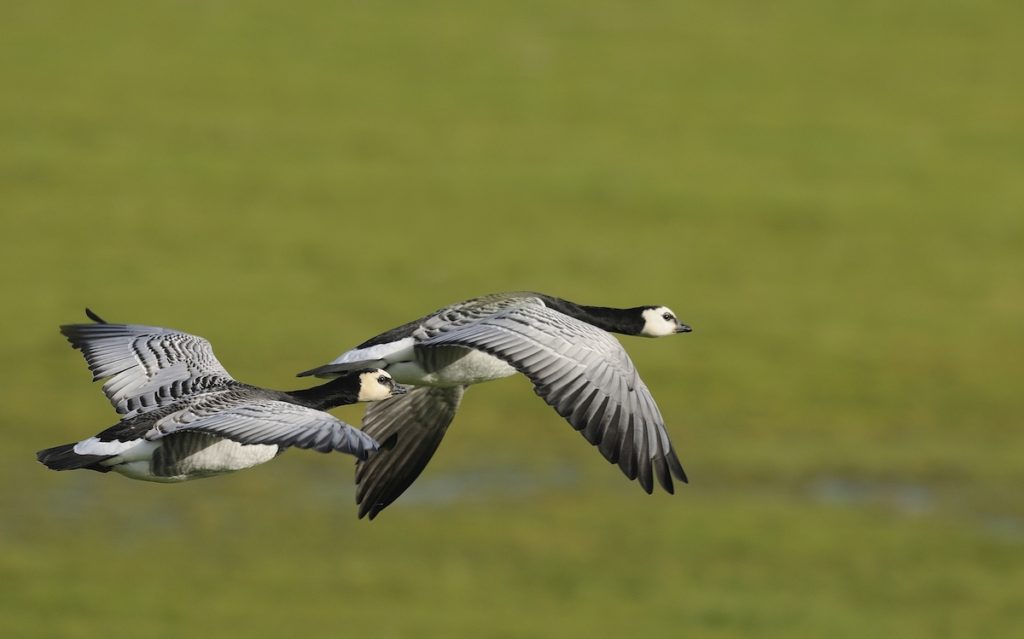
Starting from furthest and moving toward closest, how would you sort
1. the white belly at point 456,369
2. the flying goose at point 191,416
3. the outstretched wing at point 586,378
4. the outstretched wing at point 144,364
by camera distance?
the white belly at point 456,369 → the outstretched wing at point 144,364 → the outstretched wing at point 586,378 → the flying goose at point 191,416

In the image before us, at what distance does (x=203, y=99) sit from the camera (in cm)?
5709

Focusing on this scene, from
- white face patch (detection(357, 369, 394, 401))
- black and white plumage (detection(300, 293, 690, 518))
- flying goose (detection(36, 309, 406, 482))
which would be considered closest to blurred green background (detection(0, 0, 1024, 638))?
black and white plumage (detection(300, 293, 690, 518))

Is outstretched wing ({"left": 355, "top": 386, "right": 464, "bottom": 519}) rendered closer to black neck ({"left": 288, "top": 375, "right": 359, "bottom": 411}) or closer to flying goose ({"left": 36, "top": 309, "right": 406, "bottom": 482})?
flying goose ({"left": 36, "top": 309, "right": 406, "bottom": 482})

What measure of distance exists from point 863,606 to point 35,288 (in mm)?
23129

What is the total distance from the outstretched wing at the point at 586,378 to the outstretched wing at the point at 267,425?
1582 mm

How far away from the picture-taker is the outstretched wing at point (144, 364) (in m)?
13.2

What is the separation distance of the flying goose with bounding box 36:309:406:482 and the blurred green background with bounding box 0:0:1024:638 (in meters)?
12.8

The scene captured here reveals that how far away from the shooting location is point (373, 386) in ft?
42.5

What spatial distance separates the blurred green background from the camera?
2862cm

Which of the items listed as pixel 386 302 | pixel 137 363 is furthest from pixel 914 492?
pixel 137 363

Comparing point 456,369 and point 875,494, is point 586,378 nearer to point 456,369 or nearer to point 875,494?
point 456,369

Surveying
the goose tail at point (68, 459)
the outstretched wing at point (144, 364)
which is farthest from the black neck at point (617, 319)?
the goose tail at point (68, 459)

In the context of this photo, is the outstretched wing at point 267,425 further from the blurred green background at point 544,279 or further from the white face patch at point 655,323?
the blurred green background at point 544,279

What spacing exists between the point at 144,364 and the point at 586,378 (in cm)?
357
